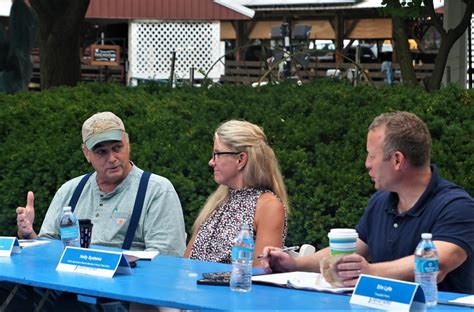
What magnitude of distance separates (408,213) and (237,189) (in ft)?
4.60

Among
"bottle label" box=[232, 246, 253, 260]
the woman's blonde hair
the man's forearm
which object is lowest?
the man's forearm

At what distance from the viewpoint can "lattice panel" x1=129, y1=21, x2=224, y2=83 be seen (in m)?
30.5

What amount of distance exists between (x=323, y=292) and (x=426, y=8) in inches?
301

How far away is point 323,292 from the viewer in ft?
15.3

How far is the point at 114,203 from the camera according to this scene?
21.8 ft

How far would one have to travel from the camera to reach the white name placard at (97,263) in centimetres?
515

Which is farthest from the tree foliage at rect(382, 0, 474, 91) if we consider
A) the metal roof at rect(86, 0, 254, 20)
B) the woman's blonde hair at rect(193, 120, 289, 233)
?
the metal roof at rect(86, 0, 254, 20)

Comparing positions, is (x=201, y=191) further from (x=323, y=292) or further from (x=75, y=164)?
(x=323, y=292)

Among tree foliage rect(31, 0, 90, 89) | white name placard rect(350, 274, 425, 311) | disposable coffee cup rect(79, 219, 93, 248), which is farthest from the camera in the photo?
tree foliage rect(31, 0, 90, 89)

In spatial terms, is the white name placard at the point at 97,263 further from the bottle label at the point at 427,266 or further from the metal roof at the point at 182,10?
the metal roof at the point at 182,10

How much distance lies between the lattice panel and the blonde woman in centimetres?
2407

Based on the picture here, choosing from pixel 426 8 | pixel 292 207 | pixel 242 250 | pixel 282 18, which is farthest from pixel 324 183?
pixel 282 18

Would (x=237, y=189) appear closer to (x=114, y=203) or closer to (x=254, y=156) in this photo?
(x=254, y=156)

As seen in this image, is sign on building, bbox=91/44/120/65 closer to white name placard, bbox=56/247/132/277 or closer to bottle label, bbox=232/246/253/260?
white name placard, bbox=56/247/132/277
